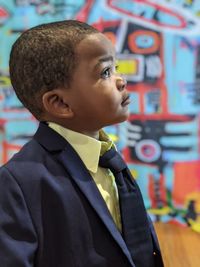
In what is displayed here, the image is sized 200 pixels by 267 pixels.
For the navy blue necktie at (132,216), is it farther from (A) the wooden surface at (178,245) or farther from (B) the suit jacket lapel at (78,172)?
(A) the wooden surface at (178,245)

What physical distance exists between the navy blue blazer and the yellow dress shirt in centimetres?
2

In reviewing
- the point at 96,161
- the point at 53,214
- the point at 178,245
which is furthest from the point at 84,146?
the point at 178,245

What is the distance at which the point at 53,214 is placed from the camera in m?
0.70

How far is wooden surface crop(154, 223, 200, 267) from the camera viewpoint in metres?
1.59

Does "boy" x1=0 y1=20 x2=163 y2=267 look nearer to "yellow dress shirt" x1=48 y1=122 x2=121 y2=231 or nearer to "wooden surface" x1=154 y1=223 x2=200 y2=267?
"yellow dress shirt" x1=48 y1=122 x2=121 y2=231

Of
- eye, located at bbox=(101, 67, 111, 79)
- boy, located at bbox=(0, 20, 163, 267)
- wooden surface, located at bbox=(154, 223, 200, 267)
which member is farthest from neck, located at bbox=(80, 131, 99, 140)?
wooden surface, located at bbox=(154, 223, 200, 267)

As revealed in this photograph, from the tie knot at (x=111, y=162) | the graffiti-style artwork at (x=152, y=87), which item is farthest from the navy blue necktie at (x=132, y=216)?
the graffiti-style artwork at (x=152, y=87)

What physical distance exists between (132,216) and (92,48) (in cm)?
33

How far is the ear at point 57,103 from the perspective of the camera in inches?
29.2

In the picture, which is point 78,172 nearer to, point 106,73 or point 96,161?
point 96,161

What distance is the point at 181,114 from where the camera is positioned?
1860mm

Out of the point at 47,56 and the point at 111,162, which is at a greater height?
the point at 47,56

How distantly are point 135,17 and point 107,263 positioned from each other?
1.34 metres

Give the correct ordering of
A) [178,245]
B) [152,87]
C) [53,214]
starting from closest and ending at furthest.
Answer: [53,214], [178,245], [152,87]
